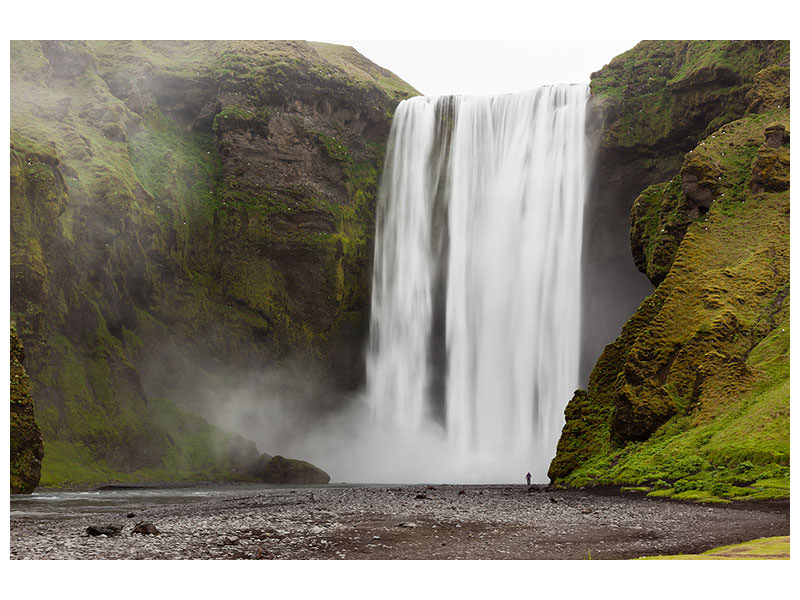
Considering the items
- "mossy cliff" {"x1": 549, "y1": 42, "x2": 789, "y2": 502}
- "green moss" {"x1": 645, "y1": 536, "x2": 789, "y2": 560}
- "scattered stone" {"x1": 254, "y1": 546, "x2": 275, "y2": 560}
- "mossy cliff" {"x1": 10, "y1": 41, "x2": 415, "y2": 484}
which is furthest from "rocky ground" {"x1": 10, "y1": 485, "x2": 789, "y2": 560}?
"mossy cliff" {"x1": 10, "y1": 41, "x2": 415, "y2": 484}

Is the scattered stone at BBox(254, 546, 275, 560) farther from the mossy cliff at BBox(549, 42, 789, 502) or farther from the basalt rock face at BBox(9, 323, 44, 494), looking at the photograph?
the basalt rock face at BBox(9, 323, 44, 494)

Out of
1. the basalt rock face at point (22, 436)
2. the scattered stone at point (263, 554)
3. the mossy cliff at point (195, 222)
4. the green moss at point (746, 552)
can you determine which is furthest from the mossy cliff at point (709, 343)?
the mossy cliff at point (195, 222)

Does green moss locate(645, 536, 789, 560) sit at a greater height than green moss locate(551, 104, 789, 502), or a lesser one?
lesser

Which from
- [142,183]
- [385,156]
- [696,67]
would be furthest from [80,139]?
[696,67]

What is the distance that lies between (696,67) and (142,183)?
36.8 meters

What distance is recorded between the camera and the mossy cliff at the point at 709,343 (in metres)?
22.3

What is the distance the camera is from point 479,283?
52500mm

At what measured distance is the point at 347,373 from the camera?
58469 mm

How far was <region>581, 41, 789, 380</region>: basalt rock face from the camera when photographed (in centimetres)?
4481

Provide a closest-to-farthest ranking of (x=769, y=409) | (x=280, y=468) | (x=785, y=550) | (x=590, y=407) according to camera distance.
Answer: (x=785, y=550)
(x=769, y=409)
(x=590, y=407)
(x=280, y=468)

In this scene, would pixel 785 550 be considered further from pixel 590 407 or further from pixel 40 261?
pixel 40 261

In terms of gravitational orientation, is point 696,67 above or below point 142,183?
above

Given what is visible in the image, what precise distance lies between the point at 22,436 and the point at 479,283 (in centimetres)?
3128

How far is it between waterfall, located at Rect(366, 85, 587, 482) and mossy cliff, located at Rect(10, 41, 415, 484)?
11.9 feet
